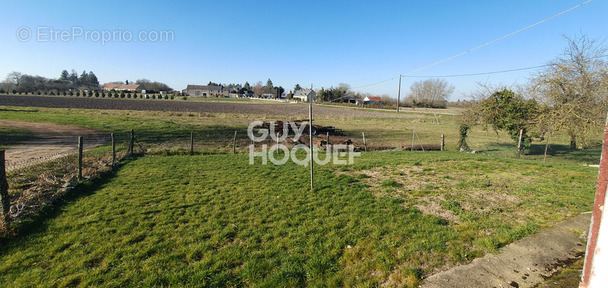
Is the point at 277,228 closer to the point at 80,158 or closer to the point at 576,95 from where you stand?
the point at 80,158

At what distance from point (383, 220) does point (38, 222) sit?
23.1 feet

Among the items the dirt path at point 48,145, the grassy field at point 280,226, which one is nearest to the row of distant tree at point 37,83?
the dirt path at point 48,145

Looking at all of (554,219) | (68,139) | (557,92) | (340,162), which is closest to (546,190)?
(554,219)

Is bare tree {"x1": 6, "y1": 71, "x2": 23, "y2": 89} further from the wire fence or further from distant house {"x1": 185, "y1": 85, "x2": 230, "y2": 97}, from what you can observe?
the wire fence

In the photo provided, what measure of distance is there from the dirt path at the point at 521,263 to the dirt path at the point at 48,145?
43.1 ft

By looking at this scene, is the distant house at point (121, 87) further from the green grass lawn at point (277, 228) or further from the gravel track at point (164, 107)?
the green grass lawn at point (277, 228)

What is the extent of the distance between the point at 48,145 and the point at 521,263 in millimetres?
20316

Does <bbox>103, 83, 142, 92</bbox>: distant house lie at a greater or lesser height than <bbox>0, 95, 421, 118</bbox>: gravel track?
greater

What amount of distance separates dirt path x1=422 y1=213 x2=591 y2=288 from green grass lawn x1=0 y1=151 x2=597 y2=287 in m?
0.20

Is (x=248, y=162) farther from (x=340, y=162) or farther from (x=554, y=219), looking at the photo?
(x=554, y=219)

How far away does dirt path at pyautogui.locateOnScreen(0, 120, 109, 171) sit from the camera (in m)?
10.5

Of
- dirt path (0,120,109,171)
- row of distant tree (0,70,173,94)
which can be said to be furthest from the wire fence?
row of distant tree (0,70,173,94)

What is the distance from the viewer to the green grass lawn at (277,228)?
3543 mm

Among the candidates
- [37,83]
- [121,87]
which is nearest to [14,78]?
[37,83]
